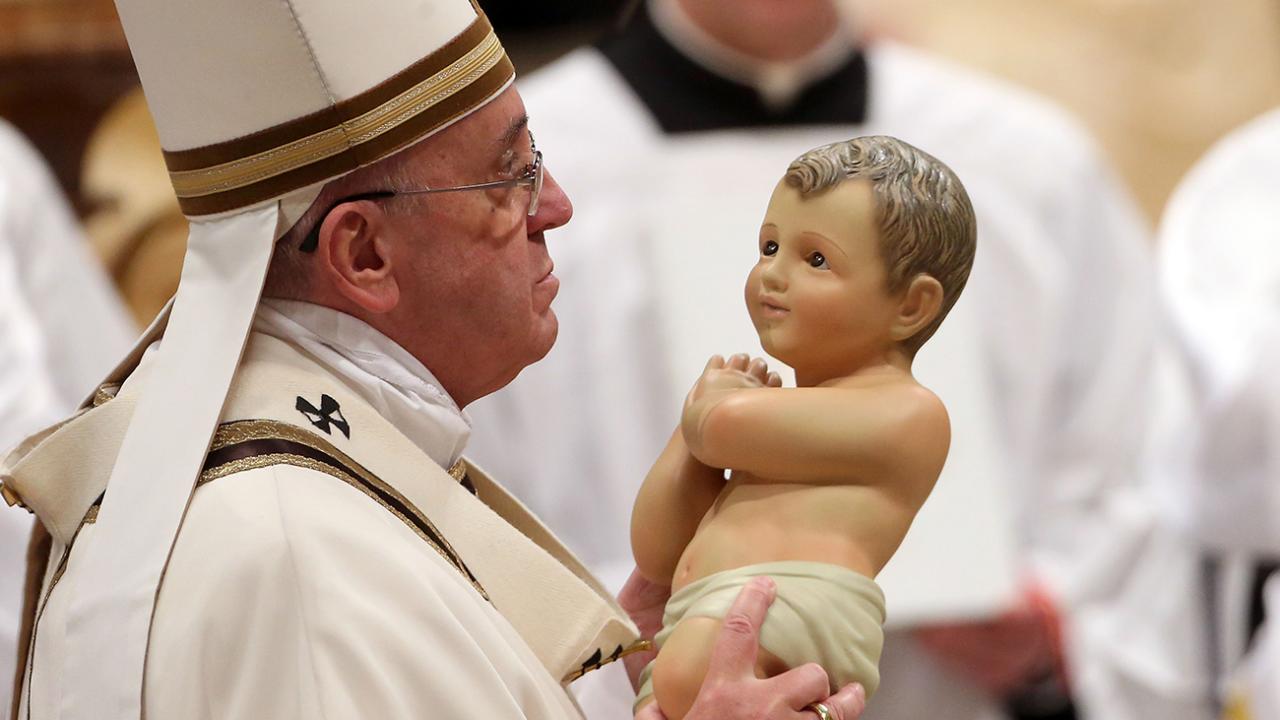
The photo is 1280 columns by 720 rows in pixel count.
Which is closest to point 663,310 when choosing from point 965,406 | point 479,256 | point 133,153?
point 965,406

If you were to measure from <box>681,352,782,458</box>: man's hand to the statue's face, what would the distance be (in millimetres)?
65

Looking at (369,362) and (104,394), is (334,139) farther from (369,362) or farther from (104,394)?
(104,394)

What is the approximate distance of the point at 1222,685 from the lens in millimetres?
4922

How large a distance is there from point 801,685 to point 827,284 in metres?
0.42

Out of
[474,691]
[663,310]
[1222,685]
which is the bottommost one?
[1222,685]

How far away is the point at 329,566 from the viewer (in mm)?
2008

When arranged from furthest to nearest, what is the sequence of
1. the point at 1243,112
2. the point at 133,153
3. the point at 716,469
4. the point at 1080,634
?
1. the point at 1243,112
2. the point at 133,153
3. the point at 1080,634
4. the point at 716,469

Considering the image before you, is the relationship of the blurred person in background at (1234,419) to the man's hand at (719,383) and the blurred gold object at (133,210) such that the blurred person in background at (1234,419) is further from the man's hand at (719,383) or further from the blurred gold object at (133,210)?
the blurred gold object at (133,210)

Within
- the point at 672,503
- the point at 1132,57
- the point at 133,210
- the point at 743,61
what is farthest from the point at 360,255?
the point at 1132,57

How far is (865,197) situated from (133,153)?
12.3 feet

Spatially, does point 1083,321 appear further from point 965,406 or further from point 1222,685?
point 965,406

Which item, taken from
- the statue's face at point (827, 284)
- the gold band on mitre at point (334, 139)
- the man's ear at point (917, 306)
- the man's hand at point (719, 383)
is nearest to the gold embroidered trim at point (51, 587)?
the gold band on mitre at point (334, 139)

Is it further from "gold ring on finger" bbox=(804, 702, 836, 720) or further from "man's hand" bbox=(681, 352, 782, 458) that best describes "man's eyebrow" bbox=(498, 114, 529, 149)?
"gold ring on finger" bbox=(804, 702, 836, 720)

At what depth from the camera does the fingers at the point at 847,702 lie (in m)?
1.99
